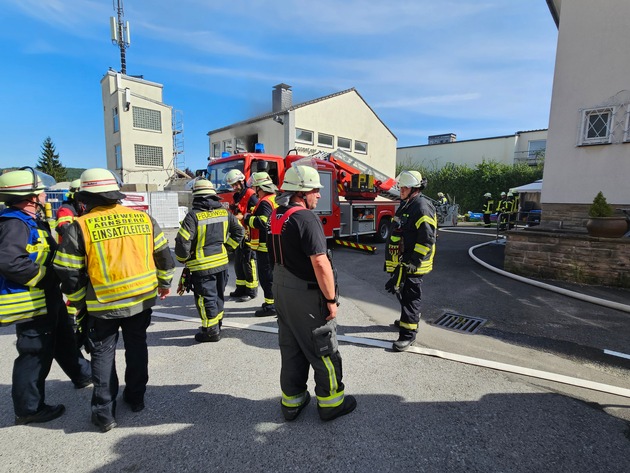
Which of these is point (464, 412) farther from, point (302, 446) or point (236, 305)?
point (236, 305)

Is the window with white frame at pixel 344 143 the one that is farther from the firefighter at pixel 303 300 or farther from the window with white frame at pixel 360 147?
the firefighter at pixel 303 300

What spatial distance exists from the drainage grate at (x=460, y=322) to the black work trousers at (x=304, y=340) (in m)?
2.34

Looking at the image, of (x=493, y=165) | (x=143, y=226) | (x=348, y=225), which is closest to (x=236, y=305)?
(x=143, y=226)

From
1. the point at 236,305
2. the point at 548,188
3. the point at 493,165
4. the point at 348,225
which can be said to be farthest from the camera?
the point at 493,165

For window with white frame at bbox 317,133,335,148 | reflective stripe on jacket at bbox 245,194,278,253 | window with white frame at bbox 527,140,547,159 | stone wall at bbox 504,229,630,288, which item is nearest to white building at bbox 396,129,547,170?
window with white frame at bbox 527,140,547,159

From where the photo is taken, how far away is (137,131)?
86.3 ft

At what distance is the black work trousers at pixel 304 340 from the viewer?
7.88 feet

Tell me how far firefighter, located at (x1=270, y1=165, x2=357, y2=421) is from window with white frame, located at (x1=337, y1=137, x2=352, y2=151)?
68.9 ft

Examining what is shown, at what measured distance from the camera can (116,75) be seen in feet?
88.0

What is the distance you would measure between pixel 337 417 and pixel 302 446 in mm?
374

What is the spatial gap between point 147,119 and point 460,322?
2893 cm

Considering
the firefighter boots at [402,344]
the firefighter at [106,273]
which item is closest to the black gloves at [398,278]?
the firefighter boots at [402,344]

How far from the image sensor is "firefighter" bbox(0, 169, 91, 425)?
2268 millimetres

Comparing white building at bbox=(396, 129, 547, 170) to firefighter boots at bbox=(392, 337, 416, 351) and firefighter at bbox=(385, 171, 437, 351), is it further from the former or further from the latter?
firefighter boots at bbox=(392, 337, 416, 351)
